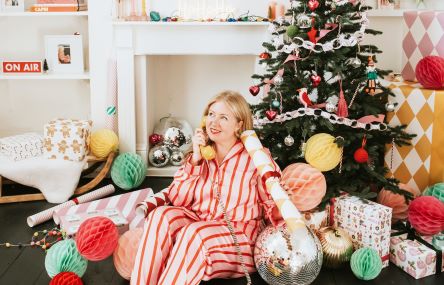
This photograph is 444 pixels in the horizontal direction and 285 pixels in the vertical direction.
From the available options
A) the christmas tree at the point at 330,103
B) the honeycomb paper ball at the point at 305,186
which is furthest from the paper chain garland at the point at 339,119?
the honeycomb paper ball at the point at 305,186

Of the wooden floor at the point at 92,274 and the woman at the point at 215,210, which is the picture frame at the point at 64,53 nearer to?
the wooden floor at the point at 92,274

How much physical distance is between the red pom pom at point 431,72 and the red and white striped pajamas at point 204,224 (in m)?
1.12

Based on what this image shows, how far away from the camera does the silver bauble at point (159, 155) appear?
378 cm

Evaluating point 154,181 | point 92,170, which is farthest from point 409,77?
point 92,170

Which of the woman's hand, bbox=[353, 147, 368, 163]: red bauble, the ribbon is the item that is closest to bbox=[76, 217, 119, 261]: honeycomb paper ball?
the woman's hand

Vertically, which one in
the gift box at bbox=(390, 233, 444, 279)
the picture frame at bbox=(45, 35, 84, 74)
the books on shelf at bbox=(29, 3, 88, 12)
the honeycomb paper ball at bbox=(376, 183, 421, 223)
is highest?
the books on shelf at bbox=(29, 3, 88, 12)

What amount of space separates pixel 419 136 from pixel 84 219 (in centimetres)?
176

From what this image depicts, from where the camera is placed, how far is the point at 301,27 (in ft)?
8.96

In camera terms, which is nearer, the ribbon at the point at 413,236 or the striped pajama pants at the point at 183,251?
the striped pajama pants at the point at 183,251

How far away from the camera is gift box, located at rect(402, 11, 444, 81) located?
3004 mm

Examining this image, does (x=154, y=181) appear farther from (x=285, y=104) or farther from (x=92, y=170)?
(x=285, y=104)

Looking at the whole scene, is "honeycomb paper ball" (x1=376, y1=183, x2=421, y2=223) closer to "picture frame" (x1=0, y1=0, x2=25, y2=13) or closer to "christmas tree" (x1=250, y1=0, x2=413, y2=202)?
"christmas tree" (x1=250, y1=0, x2=413, y2=202)

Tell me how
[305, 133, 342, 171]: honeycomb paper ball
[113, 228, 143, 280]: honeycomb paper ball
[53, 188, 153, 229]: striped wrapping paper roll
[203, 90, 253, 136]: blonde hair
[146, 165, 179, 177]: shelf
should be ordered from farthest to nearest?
[146, 165, 179, 177]: shelf → [53, 188, 153, 229]: striped wrapping paper roll → [305, 133, 342, 171]: honeycomb paper ball → [203, 90, 253, 136]: blonde hair → [113, 228, 143, 280]: honeycomb paper ball

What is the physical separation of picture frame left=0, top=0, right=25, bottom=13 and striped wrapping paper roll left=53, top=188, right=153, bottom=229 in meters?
1.43
